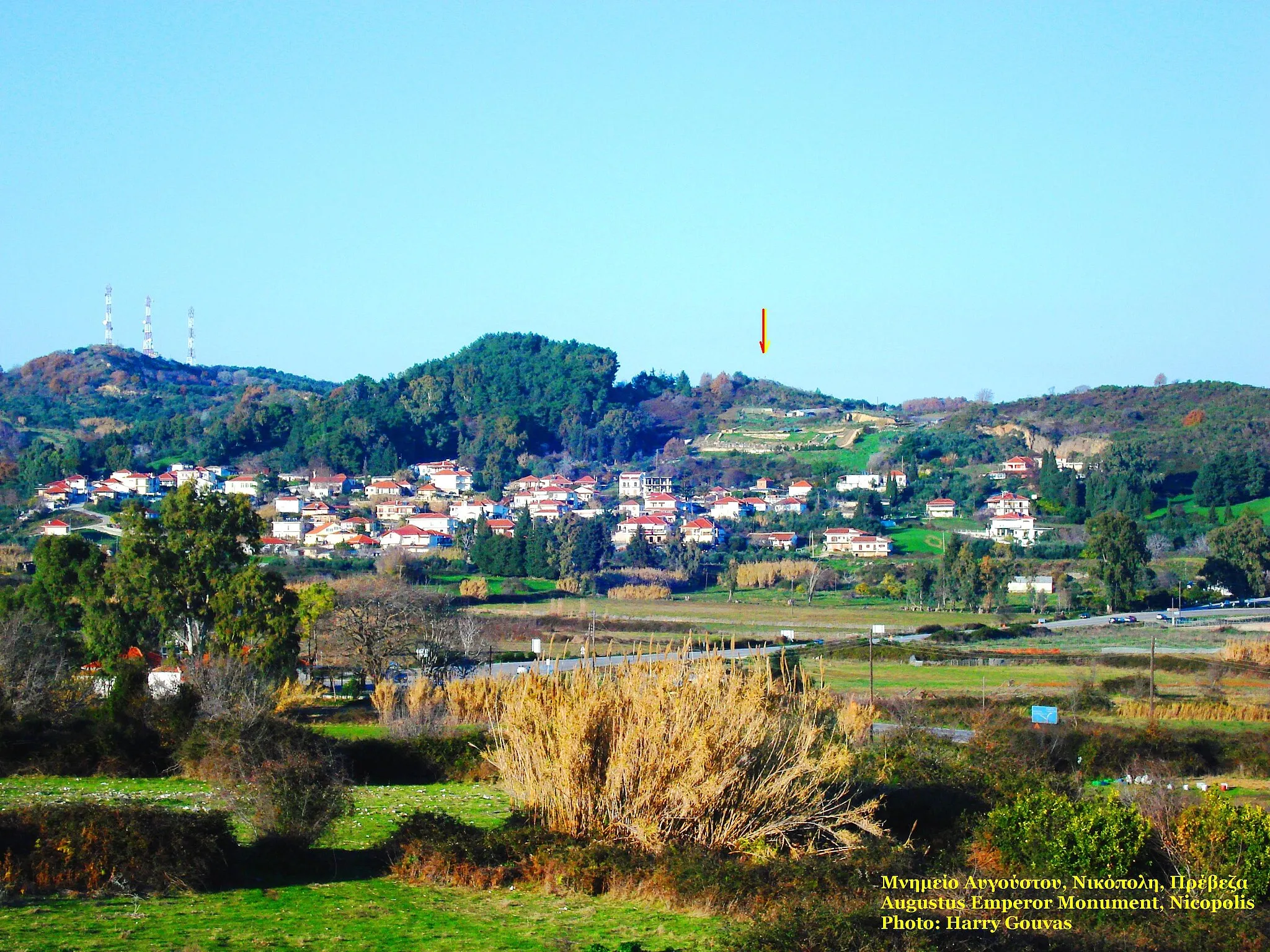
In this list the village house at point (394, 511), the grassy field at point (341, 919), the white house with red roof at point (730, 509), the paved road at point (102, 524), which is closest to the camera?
the grassy field at point (341, 919)

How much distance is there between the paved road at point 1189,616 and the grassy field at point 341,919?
115 ft

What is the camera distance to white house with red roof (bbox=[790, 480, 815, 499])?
90.1 metres

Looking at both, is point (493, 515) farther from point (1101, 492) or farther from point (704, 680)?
point (704, 680)

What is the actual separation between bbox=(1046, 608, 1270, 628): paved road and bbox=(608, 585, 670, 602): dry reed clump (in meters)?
16.8

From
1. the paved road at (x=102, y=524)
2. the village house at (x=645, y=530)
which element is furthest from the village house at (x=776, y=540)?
the paved road at (x=102, y=524)

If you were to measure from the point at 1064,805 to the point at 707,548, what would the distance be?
6263 cm

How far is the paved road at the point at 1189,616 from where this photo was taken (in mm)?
43594

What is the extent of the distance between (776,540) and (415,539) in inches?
785

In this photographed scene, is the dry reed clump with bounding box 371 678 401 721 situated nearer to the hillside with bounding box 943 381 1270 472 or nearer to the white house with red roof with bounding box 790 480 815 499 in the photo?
the white house with red roof with bounding box 790 480 815 499

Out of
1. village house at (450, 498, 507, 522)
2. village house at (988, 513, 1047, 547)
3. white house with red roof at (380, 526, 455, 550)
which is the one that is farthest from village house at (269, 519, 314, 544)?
village house at (988, 513, 1047, 547)

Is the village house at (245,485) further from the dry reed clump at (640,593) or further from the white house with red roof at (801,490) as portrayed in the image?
the dry reed clump at (640,593)

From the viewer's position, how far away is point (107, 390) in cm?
14500

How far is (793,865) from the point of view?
10.1 metres

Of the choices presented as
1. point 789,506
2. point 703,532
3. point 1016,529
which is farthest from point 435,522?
point 1016,529
